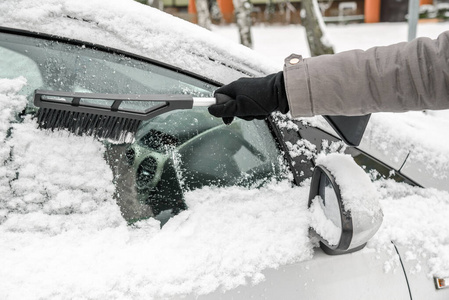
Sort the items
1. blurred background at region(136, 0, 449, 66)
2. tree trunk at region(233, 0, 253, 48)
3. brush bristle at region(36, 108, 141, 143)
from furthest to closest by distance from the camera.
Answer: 1. blurred background at region(136, 0, 449, 66)
2. tree trunk at region(233, 0, 253, 48)
3. brush bristle at region(36, 108, 141, 143)

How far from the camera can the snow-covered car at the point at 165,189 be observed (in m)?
1.21

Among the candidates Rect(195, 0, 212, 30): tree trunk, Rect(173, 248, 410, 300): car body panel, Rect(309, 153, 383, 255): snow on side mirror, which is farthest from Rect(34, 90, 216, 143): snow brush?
Rect(195, 0, 212, 30): tree trunk

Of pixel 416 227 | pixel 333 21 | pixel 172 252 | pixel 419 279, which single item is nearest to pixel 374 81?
pixel 416 227

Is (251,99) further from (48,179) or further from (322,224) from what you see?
(48,179)

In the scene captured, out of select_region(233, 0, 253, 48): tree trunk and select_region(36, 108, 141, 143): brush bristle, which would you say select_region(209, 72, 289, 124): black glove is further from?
select_region(233, 0, 253, 48): tree trunk

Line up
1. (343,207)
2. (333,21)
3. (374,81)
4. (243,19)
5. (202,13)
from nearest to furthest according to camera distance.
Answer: (343,207) → (374,81) → (243,19) → (202,13) → (333,21)

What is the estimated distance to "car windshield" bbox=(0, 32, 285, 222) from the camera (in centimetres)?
132

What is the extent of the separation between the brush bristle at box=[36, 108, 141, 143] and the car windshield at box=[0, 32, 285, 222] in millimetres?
31

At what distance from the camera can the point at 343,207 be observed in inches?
46.9

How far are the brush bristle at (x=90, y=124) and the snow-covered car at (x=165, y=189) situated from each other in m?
0.03

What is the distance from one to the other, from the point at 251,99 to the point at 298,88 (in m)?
0.14

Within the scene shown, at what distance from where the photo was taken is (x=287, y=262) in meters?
1.31

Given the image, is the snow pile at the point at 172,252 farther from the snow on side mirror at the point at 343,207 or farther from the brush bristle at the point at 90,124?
the brush bristle at the point at 90,124

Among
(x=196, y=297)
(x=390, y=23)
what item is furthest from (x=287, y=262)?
(x=390, y=23)
